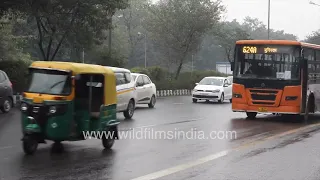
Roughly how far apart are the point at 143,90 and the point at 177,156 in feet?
40.5

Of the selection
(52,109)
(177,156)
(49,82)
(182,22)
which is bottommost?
(177,156)

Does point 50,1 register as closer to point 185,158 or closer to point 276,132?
point 276,132

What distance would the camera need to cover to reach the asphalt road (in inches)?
322

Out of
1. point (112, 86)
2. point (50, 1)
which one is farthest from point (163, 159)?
point (50, 1)

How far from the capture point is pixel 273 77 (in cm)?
1781

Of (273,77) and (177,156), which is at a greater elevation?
(273,77)

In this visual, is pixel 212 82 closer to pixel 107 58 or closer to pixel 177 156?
pixel 107 58

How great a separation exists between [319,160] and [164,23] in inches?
1467

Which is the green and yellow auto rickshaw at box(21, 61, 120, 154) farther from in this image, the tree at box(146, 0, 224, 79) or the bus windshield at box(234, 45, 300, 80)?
the tree at box(146, 0, 224, 79)

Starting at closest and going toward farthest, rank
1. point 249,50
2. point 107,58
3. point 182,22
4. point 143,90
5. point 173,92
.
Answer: point 249,50
point 143,90
point 107,58
point 173,92
point 182,22

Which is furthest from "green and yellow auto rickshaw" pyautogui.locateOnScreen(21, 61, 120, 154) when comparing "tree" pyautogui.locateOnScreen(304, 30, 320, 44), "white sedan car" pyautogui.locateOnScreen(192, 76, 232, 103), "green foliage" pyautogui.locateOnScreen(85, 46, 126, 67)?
"tree" pyautogui.locateOnScreen(304, 30, 320, 44)

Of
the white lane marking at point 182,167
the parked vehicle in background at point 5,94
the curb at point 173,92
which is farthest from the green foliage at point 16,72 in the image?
the white lane marking at point 182,167

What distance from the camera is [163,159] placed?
9.60 meters

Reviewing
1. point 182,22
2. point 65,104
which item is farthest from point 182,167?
point 182,22
